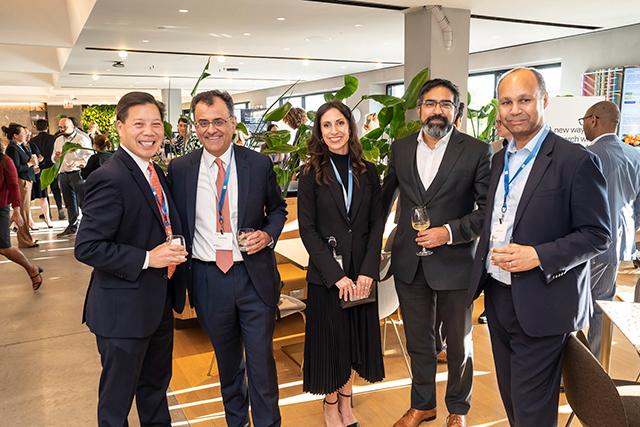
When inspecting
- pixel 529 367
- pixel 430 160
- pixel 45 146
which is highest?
pixel 45 146

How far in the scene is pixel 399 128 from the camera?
4.36m

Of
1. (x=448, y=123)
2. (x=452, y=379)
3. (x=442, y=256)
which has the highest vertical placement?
(x=448, y=123)

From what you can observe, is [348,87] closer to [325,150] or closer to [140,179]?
[325,150]

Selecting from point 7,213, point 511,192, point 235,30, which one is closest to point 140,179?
point 511,192

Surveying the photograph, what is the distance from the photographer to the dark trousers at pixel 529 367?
6.25 ft

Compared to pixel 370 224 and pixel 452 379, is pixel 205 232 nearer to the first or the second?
pixel 370 224

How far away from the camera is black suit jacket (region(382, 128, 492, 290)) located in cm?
242

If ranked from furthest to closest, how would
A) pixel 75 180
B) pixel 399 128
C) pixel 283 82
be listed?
pixel 283 82, pixel 75 180, pixel 399 128

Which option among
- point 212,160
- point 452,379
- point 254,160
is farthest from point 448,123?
point 452,379

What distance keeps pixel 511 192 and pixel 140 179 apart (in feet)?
4.96

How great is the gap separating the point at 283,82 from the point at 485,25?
34.4ft

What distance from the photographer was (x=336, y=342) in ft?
8.34

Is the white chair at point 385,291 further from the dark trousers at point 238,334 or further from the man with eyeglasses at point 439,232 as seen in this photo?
the dark trousers at point 238,334

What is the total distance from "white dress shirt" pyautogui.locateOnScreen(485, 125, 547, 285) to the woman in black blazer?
65 cm
